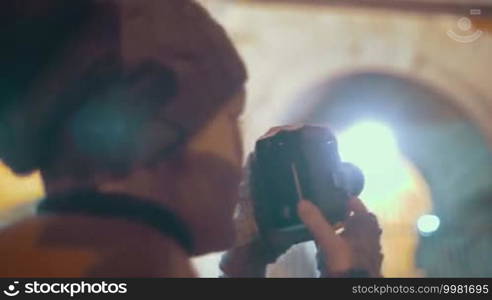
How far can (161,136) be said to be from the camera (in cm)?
91

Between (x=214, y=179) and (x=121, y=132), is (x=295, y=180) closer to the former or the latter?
(x=214, y=179)

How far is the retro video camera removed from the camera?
2.96 ft

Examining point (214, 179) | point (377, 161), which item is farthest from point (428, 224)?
point (214, 179)

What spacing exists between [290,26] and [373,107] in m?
0.16

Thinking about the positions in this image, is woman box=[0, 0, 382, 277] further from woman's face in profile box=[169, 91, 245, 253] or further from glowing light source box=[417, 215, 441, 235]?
glowing light source box=[417, 215, 441, 235]

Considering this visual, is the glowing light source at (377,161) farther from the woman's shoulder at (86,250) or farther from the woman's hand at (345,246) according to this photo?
the woman's shoulder at (86,250)

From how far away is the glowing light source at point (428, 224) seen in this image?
91cm

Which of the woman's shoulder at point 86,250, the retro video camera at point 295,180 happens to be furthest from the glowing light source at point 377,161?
the woman's shoulder at point 86,250

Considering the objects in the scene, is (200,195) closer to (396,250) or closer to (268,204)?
(268,204)

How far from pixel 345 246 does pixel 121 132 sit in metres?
0.32

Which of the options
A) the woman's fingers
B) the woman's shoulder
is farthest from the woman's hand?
the woman's shoulder

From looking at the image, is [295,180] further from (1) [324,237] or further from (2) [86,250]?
(2) [86,250]

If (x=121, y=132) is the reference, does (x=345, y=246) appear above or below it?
below

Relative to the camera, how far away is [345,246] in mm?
897
